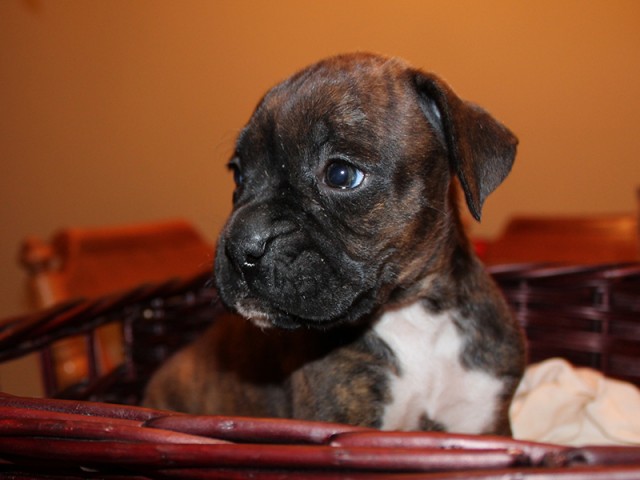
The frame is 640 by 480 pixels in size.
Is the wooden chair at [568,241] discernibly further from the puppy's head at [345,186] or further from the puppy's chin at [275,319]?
the puppy's chin at [275,319]

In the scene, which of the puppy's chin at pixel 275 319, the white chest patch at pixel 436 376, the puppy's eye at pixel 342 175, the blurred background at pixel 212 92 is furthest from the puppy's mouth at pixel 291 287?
the blurred background at pixel 212 92

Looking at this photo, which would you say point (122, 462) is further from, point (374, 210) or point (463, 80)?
point (463, 80)

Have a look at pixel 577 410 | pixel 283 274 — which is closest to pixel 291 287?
pixel 283 274

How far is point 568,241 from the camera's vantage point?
177 inches

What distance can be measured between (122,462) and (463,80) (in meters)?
4.21

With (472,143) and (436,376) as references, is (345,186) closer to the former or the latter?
(472,143)

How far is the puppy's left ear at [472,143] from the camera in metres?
1.88

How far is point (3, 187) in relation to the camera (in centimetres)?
499

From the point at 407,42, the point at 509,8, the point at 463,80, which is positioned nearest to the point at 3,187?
the point at 407,42

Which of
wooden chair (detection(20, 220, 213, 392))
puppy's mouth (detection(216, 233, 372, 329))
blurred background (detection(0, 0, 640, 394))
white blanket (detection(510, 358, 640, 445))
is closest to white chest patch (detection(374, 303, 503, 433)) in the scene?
puppy's mouth (detection(216, 233, 372, 329))

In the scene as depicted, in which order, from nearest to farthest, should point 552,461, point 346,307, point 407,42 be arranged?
point 552,461 → point 346,307 → point 407,42

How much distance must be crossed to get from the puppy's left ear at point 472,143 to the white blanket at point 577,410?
102 centimetres

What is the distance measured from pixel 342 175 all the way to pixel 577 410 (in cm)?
141

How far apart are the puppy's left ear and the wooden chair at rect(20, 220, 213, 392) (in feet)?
4.85
